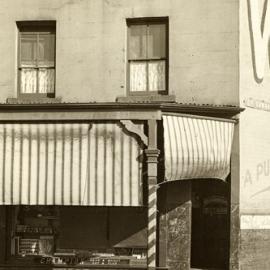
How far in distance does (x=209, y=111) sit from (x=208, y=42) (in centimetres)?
171

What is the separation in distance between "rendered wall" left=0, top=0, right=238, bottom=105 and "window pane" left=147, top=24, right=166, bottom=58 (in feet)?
0.93

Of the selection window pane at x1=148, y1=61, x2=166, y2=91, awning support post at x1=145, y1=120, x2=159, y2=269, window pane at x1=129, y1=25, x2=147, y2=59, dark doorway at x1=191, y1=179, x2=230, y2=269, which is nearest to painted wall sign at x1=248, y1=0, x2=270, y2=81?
window pane at x1=148, y1=61, x2=166, y2=91

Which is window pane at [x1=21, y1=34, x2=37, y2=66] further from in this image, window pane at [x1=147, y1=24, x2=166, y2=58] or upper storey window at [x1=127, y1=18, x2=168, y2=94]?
window pane at [x1=147, y1=24, x2=166, y2=58]

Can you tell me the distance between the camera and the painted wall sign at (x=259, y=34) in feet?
53.0

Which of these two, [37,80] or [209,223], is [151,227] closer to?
[209,223]

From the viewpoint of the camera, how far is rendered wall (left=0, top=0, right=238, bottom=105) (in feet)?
51.4

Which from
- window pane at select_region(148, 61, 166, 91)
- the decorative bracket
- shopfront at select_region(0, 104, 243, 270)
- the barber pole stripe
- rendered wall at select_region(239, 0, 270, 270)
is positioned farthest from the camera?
window pane at select_region(148, 61, 166, 91)

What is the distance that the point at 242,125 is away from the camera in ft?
51.6

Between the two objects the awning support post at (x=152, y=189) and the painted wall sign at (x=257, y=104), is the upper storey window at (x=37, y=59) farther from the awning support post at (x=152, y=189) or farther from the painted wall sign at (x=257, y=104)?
the painted wall sign at (x=257, y=104)

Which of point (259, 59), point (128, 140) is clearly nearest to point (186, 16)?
point (259, 59)

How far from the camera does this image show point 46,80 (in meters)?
16.5

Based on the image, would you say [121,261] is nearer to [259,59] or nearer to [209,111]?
[209,111]

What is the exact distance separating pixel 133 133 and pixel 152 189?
1.33 meters

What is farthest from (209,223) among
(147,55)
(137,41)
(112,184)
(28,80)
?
(28,80)
